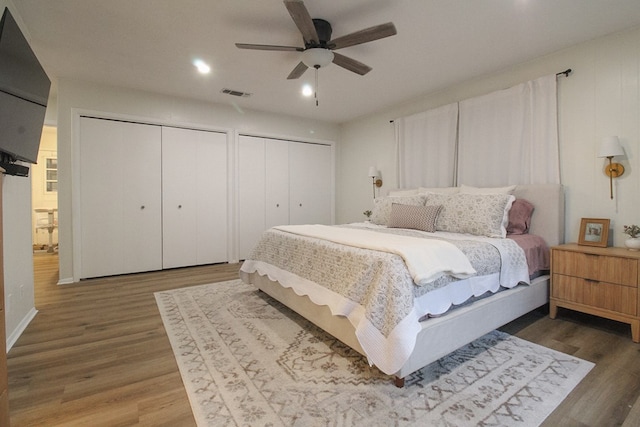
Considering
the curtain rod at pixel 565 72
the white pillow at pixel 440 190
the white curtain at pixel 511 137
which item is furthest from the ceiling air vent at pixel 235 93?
the curtain rod at pixel 565 72

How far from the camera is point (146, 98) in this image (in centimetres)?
423

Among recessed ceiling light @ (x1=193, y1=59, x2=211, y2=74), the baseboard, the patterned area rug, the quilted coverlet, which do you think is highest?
recessed ceiling light @ (x1=193, y1=59, x2=211, y2=74)

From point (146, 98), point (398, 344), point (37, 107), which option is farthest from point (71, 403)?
point (146, 98)

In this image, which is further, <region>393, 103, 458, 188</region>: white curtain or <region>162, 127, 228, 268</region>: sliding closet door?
<region>162, 127, 228, 268</region>: sliding closet door

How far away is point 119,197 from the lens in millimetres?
4125

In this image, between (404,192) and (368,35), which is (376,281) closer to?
(368,35)

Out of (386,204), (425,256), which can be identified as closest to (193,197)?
(386,204)

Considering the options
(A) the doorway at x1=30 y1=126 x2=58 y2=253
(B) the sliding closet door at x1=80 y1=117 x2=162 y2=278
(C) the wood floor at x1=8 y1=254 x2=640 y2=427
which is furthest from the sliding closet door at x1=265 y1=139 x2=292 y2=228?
(A) the doorway at x1=30 y1=126 x2=58 y2=253

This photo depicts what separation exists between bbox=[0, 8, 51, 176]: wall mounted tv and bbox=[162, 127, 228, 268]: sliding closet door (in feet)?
7.14

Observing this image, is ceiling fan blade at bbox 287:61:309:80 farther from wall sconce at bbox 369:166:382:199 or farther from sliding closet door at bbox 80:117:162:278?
sliding closet door at bbox 80:117:162:278

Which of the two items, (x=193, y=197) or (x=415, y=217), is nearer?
(x=415, y=217)

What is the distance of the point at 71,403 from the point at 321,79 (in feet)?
12.0

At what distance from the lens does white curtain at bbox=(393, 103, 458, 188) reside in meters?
3.93

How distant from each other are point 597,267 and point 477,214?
949mm
